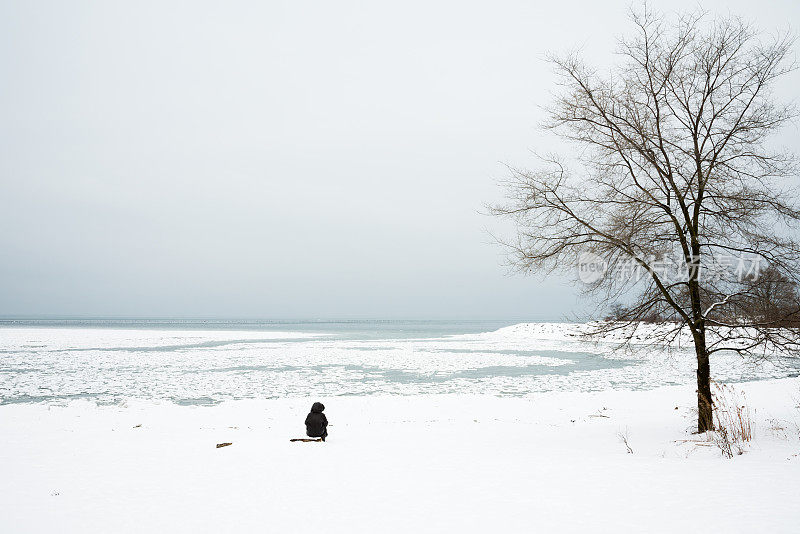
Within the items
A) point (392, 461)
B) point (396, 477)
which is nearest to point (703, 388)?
point (392, 461)

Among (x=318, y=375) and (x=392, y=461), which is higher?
(x=392, y=461)

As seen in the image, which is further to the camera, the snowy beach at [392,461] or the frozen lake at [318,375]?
the frozen lake at [318,375]

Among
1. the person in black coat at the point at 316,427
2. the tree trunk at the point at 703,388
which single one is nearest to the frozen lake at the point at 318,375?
the tree trunk at the point at 703,388

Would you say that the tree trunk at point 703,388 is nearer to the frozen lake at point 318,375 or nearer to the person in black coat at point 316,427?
the frozen lake at point 318,375

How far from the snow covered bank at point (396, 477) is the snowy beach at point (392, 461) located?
3cm

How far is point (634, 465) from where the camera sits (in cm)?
652

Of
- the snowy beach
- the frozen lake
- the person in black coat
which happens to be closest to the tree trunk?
the snowy beach

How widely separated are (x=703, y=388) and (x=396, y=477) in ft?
20.4

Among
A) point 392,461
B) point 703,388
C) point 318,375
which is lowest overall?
point 318,375

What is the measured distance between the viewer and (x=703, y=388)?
28.1 feet

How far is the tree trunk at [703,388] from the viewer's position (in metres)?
8.30

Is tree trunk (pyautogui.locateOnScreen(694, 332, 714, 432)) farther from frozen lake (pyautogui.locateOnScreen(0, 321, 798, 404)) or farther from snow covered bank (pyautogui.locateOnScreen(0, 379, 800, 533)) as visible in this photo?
frozen lake (pyautogui.locateOnScreen(0, 321, 798, 404))

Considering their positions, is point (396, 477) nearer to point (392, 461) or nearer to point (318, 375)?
point (392, 461)

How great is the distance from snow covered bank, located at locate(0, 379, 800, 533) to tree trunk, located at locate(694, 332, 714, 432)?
467 mm
